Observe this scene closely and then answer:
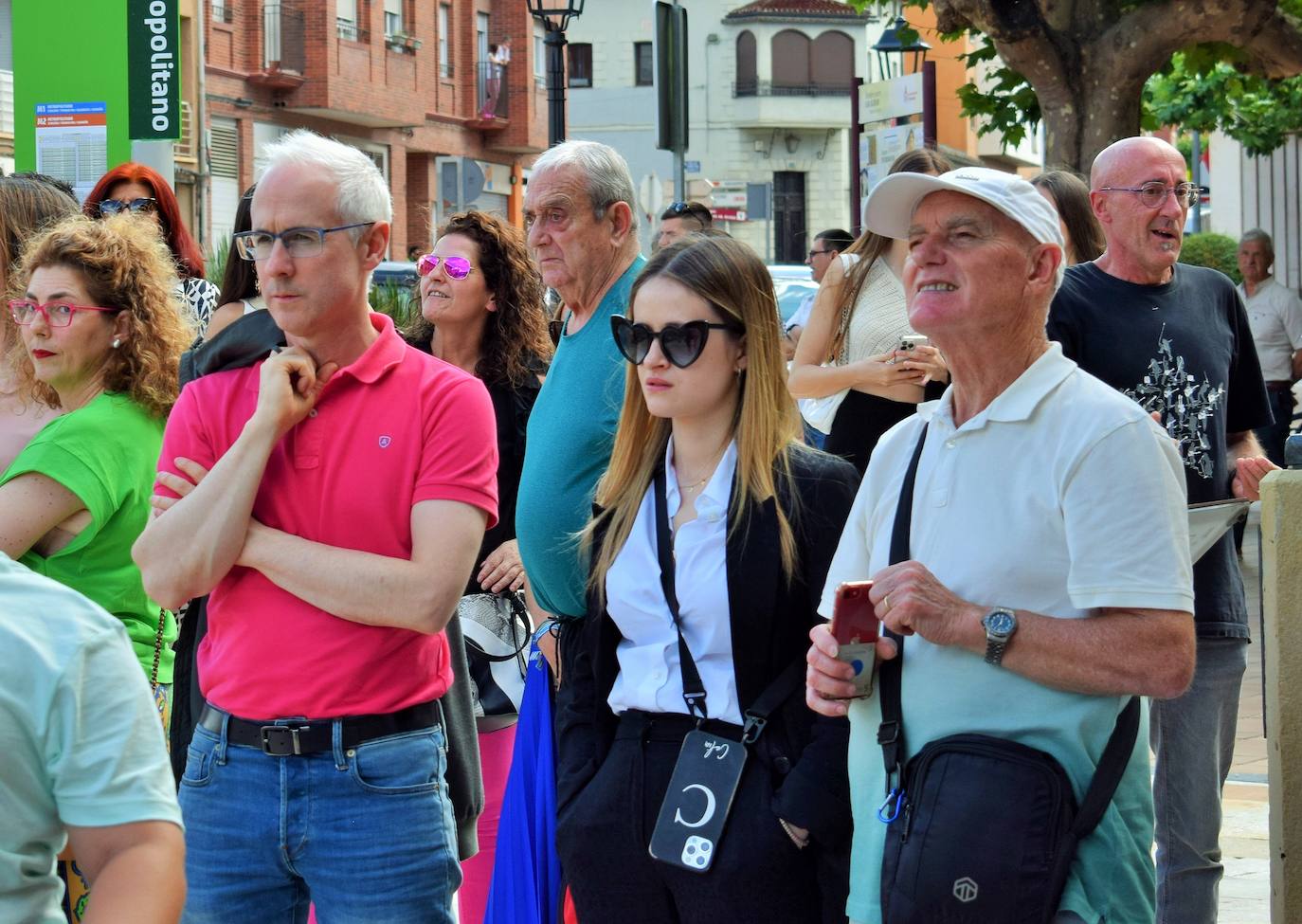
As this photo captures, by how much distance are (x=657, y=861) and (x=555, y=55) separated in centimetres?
1052

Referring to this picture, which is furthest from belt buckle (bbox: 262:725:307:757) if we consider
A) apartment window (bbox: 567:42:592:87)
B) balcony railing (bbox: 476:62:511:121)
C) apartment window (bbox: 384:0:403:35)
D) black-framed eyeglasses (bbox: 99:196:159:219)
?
apartment window (bbox: 567:42:592:87)

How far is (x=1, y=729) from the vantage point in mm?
2045

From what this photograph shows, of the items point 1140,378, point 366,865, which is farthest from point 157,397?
point 1140,378

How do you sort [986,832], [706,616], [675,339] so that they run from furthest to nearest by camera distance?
[675,339] < [706,616] < [986,832]

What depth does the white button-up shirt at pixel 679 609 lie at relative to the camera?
11.5 ft

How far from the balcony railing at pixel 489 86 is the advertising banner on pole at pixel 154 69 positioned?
3780cm

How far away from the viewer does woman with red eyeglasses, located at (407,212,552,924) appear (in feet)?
17.1

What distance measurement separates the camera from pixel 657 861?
3432 mm

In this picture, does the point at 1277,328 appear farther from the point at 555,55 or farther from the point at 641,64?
the point at 641,64

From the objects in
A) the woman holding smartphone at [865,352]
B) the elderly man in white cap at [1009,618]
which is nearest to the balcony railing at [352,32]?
the woman holding smartphone at [865,352]

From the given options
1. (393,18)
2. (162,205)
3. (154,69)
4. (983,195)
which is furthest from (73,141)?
(393,18)

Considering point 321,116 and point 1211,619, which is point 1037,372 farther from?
point 321,116

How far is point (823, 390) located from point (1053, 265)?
228 cm

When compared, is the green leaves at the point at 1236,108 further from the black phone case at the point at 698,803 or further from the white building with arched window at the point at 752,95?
the white building with arched window at the point at 752,95
